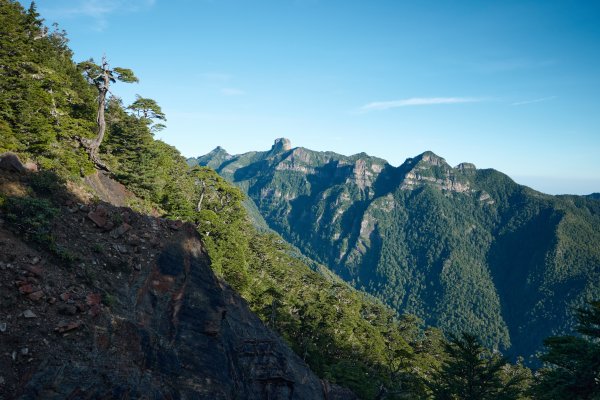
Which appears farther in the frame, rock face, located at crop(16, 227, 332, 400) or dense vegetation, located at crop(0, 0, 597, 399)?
dense vegetation, located at crop(0, 0, 597, 399)

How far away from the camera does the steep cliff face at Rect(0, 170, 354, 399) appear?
1100cm

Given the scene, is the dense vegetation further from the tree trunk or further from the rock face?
the rock face

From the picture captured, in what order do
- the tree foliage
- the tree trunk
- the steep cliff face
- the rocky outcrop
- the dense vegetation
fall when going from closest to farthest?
the steep cliff face
the tree foliage
the rocky outcrop
the dense vegetation
the tree trunk

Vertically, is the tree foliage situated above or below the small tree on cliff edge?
below

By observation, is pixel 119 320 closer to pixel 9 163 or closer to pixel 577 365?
pixel 9 163

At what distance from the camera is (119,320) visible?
13898 mm

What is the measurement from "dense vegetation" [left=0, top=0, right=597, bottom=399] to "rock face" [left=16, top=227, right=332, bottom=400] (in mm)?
4645

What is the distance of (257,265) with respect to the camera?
2606 inches

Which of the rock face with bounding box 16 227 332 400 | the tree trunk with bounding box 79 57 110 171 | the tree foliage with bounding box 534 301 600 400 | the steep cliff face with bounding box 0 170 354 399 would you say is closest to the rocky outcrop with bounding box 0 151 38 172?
the steep cliff face with bounding box 0 170 354 399

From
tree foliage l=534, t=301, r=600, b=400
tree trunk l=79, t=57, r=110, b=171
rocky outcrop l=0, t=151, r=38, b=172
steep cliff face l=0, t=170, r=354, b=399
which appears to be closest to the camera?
steep cliff face l=0, t=170, r=354, b=399

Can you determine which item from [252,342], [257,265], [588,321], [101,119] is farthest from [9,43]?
[257,265]

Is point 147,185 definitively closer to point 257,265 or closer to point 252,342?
point 252,342

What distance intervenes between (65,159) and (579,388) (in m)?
34.1

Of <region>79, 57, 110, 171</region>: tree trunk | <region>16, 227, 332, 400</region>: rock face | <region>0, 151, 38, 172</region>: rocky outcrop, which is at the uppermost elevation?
<region>79, 57, 110, 171</region>: tree trunk
